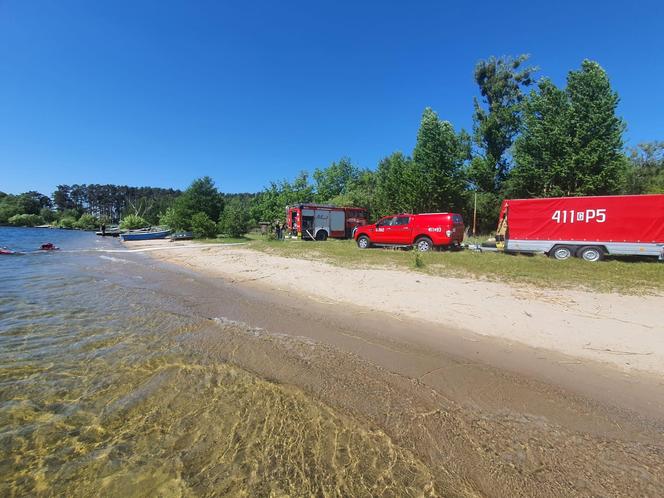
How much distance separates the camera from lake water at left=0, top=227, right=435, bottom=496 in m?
Answer: 2.45

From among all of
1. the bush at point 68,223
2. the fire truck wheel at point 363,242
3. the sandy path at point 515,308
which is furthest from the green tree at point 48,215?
the sandy path at point 515,308

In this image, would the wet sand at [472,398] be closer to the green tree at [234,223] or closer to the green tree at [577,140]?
the green tree at [577,140]

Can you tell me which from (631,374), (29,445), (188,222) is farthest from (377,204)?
(29,445)

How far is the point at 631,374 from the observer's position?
13.7ft

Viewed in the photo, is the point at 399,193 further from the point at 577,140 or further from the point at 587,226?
the point at 587,226

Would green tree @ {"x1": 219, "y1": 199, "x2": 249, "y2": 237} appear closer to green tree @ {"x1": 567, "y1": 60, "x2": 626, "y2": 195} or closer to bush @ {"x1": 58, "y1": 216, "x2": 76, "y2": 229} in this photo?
green tree @ {"x1": 567, "y1": 60, "x2": 626, "y2": 195}

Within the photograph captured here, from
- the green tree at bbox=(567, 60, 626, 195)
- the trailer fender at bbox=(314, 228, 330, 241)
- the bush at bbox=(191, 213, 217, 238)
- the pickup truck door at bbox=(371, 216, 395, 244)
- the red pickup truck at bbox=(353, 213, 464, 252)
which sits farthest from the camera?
the bush at bbox=(191, 213, 217, 238)

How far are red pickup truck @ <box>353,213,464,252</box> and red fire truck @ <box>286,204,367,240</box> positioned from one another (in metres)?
7.97

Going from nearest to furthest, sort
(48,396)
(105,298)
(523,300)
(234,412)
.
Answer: (234,412)
(48,396)
(523,300)
(105,298)

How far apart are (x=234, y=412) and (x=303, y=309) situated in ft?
13.6

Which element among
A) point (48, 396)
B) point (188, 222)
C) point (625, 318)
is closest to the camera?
point (48, 396)

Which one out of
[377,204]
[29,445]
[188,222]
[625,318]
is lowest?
[29,445]

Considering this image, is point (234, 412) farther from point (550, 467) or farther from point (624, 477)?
point (624, 477)

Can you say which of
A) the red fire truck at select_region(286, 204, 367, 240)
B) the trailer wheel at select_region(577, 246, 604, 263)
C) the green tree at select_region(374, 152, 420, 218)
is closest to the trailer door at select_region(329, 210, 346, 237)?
the red fire truck at select_region(286, 204, 367, 240)
